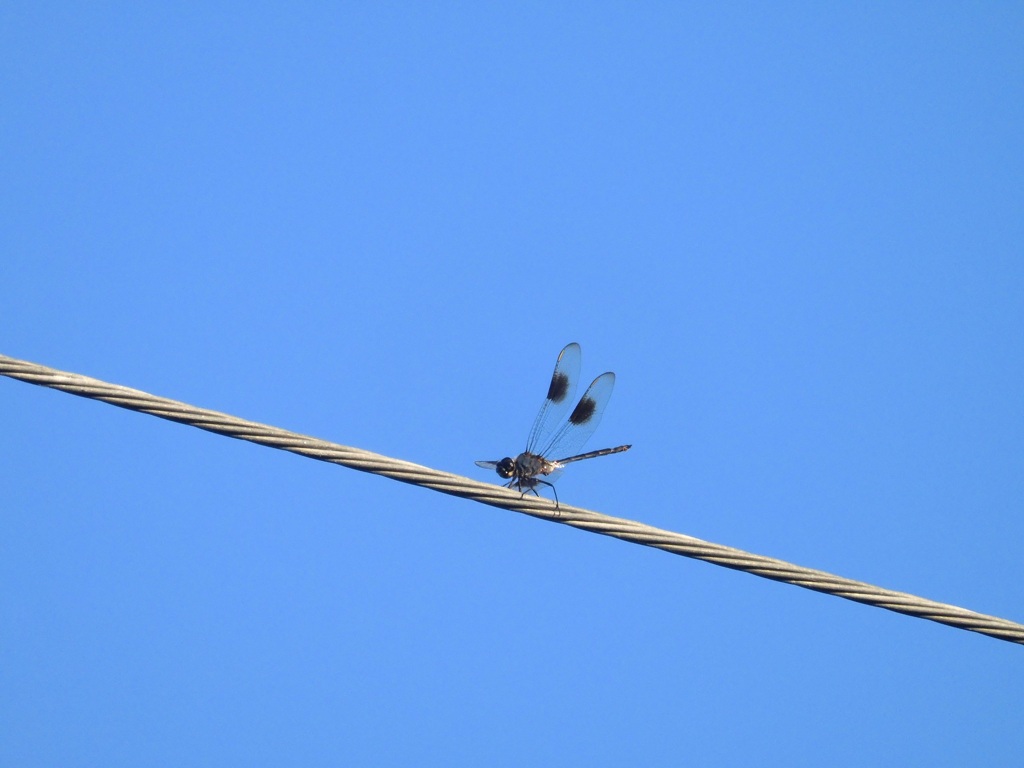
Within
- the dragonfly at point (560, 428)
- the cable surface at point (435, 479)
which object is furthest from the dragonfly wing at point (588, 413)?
the cable surface at point (435, 479)

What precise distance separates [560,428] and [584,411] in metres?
0.26

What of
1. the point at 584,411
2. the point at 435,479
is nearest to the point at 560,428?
the point at 584,411

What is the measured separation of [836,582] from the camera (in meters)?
4.04

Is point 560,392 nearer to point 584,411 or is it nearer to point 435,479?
point 584,411

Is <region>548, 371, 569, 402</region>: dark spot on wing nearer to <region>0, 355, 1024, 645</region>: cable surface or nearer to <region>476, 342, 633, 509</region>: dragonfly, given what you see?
<region>476, 342, 633, 509</region>: dragonfly

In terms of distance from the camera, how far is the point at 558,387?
26.0ft

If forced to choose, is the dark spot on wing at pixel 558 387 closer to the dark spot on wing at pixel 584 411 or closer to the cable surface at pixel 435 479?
the dark spot on wing at pixel 584 411

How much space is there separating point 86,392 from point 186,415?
1.44 ft

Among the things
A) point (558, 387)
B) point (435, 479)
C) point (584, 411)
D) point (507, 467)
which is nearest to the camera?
point (435, 479)

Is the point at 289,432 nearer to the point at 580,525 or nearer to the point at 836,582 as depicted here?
the point at 580,525

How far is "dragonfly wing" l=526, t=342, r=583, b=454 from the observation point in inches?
302

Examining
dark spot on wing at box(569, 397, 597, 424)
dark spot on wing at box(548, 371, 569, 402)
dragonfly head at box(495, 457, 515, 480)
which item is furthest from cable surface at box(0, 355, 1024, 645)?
dark spot on wing at box(548, 371, 569, 402)

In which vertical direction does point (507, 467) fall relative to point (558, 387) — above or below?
below

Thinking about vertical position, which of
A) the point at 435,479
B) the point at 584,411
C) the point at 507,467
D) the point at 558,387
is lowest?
the point at 435,479
